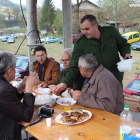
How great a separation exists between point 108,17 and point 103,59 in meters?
6.69

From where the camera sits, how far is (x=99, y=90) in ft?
6.49

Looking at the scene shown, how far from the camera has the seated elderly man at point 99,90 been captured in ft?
6.28

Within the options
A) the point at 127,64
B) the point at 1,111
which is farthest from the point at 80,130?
the point at 127,64

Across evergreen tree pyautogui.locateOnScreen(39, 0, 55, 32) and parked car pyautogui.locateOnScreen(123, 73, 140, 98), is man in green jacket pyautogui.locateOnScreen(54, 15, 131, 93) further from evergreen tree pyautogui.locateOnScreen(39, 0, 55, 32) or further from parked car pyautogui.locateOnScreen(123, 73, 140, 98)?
evergreen tree pyautogui.locateOnScreen(39, 0, 55, 32)

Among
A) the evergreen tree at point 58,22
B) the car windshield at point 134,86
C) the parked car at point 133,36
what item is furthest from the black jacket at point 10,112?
the evergreen tree at point 58,22

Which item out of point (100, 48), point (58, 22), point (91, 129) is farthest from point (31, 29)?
point (58, 22)

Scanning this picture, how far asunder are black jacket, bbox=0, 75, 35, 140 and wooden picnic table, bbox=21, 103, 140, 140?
10cm

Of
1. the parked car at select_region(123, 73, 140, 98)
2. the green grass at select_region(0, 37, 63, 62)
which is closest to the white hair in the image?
the parked car at select_region(123, 73, 140, 98)

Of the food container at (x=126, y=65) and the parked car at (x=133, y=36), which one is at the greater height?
the parked car at (x=133, y=36)

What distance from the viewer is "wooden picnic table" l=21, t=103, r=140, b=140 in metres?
1.48

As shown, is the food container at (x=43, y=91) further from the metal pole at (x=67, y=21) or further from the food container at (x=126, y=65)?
Answer: the metal pole at (x=67, y=21)

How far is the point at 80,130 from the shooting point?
1.57 metres

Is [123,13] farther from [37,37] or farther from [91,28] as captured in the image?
[91,28]

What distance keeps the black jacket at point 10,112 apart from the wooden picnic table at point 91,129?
0.10 meters
